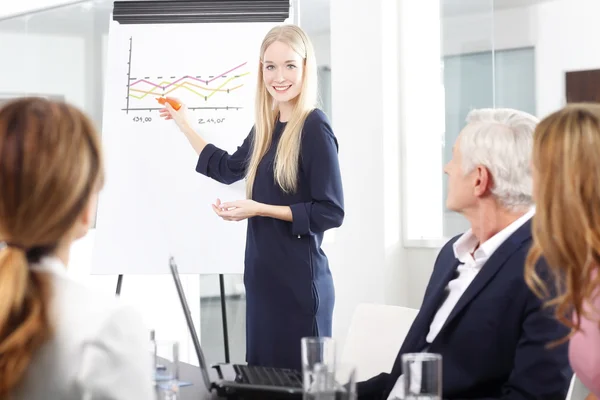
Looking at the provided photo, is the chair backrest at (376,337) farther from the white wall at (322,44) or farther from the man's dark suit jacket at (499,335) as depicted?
the white wall at (322,44)

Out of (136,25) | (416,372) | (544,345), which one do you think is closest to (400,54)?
(136,25)

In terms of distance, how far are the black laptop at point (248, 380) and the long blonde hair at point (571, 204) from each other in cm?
54

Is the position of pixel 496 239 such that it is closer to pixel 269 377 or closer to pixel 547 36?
pixel 269 377

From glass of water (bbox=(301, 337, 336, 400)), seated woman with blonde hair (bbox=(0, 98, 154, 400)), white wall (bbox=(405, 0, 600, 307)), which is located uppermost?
white wall (bbox=(405, 0, 600, 307))

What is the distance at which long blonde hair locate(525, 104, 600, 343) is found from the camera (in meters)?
1.47

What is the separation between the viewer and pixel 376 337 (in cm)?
250

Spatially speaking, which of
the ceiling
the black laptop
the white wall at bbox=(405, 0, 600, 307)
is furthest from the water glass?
the ceiling

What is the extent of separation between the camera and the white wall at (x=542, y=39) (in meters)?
3.94

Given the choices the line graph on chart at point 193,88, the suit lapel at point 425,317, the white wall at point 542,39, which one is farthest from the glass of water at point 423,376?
the white wall at point 542,39

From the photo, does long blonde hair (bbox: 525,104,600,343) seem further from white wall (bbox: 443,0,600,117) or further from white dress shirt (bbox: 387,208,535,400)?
white wall (bbox: 443,0,600,117)

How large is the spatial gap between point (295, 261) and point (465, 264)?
0.90m

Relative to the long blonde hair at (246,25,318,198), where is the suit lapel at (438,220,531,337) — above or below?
below

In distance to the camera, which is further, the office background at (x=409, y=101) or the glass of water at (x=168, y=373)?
the office background at (x=409, y=101)

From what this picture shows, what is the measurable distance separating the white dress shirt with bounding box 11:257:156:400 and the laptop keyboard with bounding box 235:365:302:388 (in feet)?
1.94
